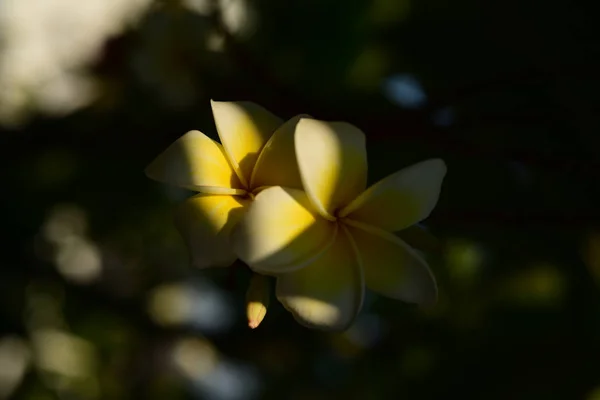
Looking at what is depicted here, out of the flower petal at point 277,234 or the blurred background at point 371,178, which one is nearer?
the flower petal at point 277,234

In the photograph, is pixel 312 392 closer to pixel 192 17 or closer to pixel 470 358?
pixel 470 358

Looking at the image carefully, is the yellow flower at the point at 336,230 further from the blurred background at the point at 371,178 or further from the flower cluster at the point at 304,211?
the blurred background at the point at 371,178

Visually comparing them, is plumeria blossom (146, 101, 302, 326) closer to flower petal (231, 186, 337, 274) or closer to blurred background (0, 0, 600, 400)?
flower petal (231, 186, 337, 274)

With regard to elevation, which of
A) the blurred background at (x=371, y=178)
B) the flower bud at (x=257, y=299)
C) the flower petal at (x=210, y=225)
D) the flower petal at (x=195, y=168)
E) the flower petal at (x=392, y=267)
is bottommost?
the blurred background at (x=371, y=178)

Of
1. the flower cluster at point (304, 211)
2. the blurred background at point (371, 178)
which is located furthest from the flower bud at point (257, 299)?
the blurred background at point (371, 178)

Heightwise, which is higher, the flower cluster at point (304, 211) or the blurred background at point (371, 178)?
the flower cluster at point (304, 211)

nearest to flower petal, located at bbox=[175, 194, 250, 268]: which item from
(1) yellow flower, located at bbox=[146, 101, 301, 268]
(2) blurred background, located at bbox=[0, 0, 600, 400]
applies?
(1) yellow flower, located at bbox=[146, 101, 301, 268]

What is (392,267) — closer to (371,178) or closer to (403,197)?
(403,197)

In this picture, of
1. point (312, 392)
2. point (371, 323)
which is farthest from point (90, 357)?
point (371, 323)

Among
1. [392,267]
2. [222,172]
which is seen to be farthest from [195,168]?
[392,267]
